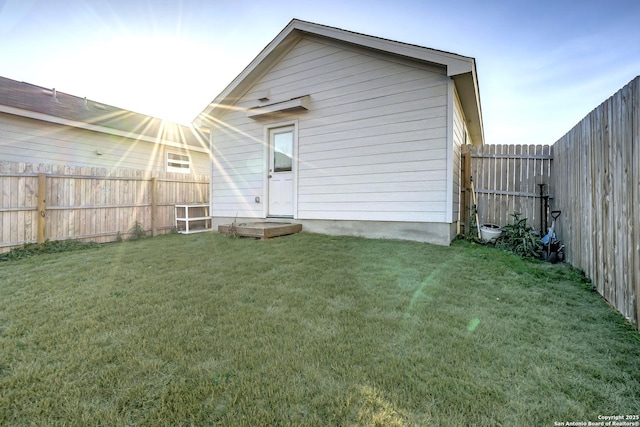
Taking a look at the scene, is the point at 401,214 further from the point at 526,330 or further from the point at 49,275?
the point at 49,275

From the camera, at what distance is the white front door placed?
22.5 ft

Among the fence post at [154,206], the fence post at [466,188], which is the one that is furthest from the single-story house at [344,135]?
the fence post at [154,206]

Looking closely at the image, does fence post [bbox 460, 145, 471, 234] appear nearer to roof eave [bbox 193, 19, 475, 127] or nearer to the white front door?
roof eave [bbox 193, 19, 475, 127]

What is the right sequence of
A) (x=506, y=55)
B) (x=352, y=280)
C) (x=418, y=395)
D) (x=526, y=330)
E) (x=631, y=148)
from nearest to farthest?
(x=418, y=395) < (x=526, y=330) < (x=631, y=148) < (x=352, y=280) < (x=506, y=55)

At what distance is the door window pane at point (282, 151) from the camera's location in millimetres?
6875

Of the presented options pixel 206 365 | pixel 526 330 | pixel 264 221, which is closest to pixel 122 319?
pixel 206 365

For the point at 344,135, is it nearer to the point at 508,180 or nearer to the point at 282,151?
the point at 282,151

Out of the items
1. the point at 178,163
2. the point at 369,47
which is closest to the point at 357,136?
the point at 369,47

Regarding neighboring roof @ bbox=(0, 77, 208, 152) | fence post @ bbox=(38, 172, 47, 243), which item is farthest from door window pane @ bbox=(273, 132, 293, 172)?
neighboring roof @ bbox=(0, 77, 208, 152)

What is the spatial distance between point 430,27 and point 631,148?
5697 mm

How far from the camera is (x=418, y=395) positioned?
135 cm

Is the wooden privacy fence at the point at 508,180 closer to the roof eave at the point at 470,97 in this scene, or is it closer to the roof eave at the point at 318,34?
the roof eave at the point at 470,97

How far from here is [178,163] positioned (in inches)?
454

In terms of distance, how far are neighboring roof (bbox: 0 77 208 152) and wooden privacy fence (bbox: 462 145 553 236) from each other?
10.6m
